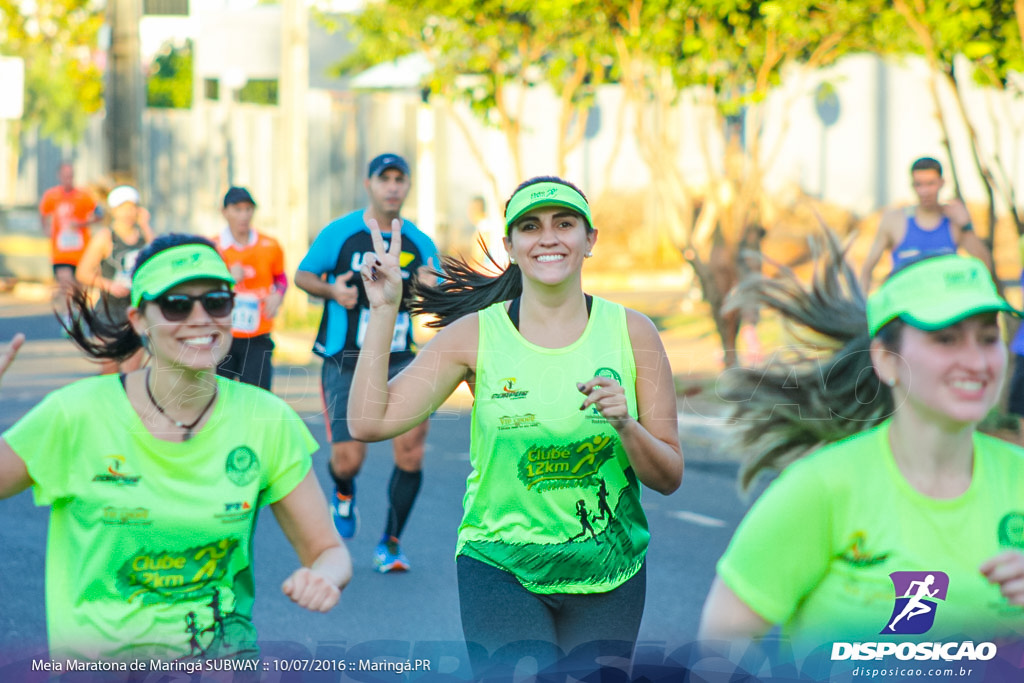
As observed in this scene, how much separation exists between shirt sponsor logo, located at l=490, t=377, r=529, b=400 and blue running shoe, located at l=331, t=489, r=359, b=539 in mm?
3672

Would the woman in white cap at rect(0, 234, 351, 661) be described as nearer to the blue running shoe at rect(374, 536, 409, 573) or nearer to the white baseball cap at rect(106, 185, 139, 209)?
the blue running shoe at rect(374, 536, 409, 573)

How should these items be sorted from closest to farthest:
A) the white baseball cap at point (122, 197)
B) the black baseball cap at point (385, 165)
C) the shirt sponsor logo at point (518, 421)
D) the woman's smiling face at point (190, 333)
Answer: the woman's smiling face at point (190, 333) → the shirt sponsor logo at point (518, 421) → the black baseball cap at point (385, 165) → the white baseball cap at point (122, 197)

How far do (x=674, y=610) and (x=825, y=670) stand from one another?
12.2 ft

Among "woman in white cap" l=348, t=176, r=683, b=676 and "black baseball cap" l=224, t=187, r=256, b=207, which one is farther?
"black baseball cap" l=224, t=187, r=256, b=207

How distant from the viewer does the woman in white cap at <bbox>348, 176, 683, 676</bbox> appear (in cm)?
379

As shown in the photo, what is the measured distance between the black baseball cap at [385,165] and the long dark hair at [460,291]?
2001mm

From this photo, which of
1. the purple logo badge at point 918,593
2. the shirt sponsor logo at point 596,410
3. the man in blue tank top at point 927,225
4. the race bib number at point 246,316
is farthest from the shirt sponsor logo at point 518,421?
the man in blue tank top at point 927,225

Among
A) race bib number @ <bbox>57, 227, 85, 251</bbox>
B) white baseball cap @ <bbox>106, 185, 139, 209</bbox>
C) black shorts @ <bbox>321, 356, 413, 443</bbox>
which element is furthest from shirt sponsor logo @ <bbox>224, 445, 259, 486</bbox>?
race bib number @ <bbox>57, 227, 85, 251</bbox>

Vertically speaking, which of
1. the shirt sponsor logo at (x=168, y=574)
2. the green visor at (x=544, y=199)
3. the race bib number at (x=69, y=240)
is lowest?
the race bib number at (x=69, y=240)

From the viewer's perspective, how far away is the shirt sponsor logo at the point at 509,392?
3869 millimetres

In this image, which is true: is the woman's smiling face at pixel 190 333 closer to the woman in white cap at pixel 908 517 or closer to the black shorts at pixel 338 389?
the woman in white cap at pixel 908 517

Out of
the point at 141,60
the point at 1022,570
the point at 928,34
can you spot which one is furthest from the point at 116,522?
the point at 141,60

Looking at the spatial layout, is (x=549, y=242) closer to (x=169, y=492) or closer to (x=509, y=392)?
(x=509, y=392)

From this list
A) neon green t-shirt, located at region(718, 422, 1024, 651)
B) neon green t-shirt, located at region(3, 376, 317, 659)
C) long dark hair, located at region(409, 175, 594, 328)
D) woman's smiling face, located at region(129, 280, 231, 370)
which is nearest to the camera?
neon green t-shirt, located at region(718, 422, 1024, 651)
